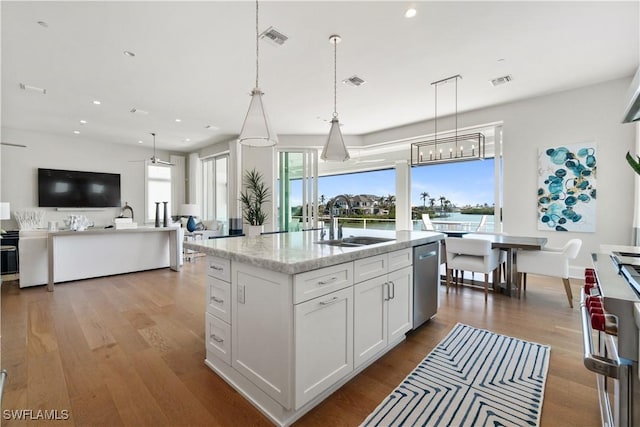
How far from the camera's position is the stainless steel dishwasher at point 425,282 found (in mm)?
2537

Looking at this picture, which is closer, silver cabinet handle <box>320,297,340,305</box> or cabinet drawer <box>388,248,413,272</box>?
silver cabinet handle <box>320,297,340,305</box>

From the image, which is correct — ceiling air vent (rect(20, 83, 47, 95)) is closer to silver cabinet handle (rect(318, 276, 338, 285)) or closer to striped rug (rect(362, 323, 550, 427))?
silver cabinet handle (rect(318, 276, 338, 285))

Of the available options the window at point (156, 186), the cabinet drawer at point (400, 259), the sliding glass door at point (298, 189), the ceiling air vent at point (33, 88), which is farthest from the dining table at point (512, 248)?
the window at point (156, 186)

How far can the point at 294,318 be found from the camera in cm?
147

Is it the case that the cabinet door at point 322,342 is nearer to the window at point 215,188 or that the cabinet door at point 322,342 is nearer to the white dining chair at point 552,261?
the white dining chair at point 552,261

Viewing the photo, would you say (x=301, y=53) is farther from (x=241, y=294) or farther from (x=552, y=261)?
(x=552, y=261)

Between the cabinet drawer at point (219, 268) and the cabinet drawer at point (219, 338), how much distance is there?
30 cm

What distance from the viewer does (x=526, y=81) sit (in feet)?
13.5

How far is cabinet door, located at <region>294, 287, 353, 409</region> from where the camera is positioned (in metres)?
1.51

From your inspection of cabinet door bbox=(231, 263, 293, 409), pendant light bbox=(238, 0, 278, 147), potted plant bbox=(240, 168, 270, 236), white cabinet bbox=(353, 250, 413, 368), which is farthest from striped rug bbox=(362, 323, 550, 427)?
potted plant bbox=(240, 168, 270, 236)

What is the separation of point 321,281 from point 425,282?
4.77 feet

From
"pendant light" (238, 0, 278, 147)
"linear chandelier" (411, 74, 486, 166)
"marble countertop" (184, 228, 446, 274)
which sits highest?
"linear chandelier" (411, 74, 486, 166)

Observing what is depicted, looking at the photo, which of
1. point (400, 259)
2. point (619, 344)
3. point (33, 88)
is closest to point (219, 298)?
point (400, 259)

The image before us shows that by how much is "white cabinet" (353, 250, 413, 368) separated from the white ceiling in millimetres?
2298
